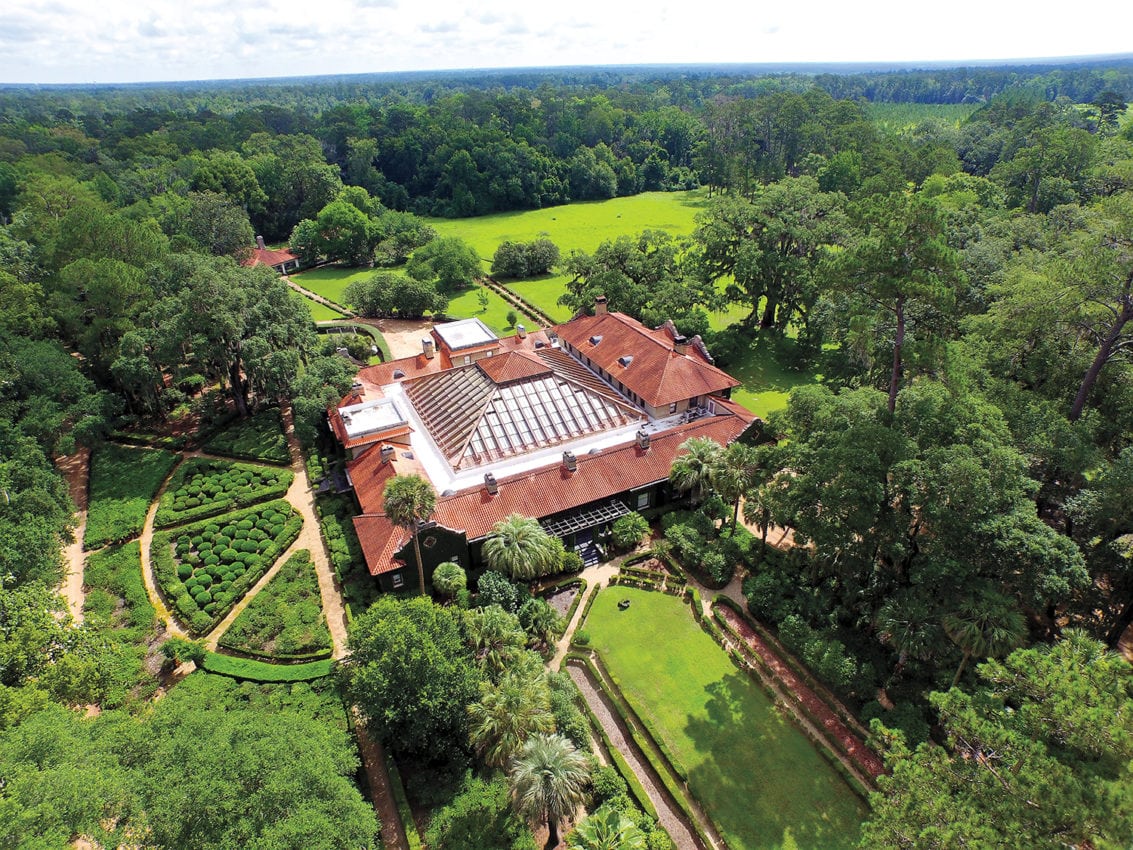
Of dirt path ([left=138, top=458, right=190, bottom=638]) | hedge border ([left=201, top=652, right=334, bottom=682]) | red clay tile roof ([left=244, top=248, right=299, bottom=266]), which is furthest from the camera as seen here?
red clay tile roof ([left=244, top=248, right=299, bottom=266])

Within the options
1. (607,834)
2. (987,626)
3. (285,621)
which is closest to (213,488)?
(285,621)

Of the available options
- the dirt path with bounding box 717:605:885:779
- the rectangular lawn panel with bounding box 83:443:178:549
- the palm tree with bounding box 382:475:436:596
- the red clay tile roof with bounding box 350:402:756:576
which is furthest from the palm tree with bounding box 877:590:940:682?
the rectangular lawn panel with bounding box 83:443:178:549

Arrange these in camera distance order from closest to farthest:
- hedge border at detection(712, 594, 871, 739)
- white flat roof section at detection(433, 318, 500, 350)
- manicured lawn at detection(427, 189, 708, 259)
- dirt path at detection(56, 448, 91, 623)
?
hedge border at detection(712, 594, 871, 739)
dirt path at detection(56, 448, 91, 623)
white flat roof section at detection(433, 318, 500, 350)
manicured lawn at detection(427, 189, 708, 259)

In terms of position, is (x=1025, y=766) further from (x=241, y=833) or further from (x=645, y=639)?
(x=241, y=833)

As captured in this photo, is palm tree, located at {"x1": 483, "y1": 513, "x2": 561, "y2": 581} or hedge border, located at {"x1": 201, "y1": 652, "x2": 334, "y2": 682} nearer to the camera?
hedge border, located at {"x1": 201, "y1": 652, "x2": 334, "y2": 682}

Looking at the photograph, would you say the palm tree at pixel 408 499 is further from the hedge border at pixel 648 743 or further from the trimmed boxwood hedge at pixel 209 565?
the trimmed boxwood hedge at pixel 209 565

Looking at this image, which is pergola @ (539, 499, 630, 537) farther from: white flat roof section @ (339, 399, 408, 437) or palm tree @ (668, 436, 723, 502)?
white flat roof section @ (339, 399, 408, 437)

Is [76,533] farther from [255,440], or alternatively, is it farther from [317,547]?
[317,547]
